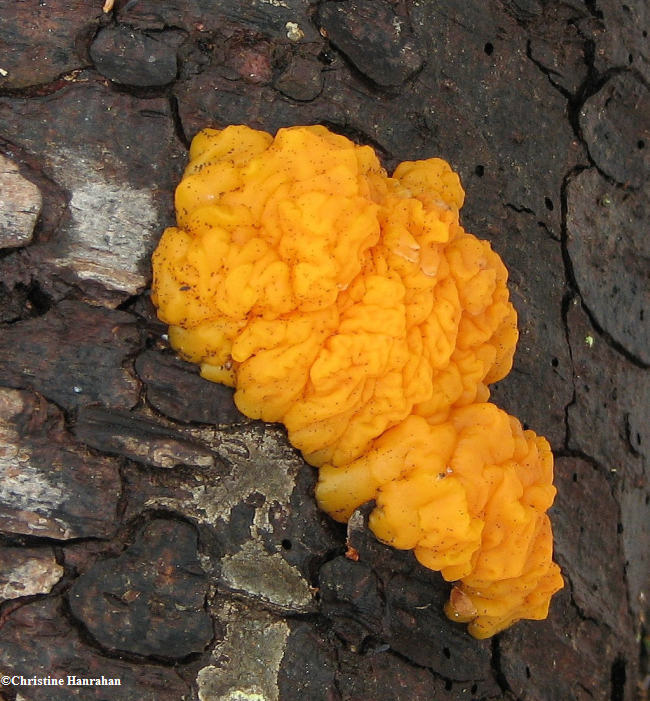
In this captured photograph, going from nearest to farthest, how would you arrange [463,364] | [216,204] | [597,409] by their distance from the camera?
[216,204], [463,364], [597,409]

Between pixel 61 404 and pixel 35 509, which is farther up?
pixel 61 404

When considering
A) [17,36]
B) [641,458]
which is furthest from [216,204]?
[641,458]

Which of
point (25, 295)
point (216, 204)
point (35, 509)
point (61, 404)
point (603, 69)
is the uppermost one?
point (603, 69)

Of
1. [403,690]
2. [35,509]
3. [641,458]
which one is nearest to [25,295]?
[35,509]

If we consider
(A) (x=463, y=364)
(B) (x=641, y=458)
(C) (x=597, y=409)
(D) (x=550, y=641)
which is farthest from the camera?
(B) (x=641, y=458)

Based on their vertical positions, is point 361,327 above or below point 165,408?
above

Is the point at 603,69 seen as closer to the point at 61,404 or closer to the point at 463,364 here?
the point at 463,364

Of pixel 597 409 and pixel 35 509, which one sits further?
pixel 597 409
